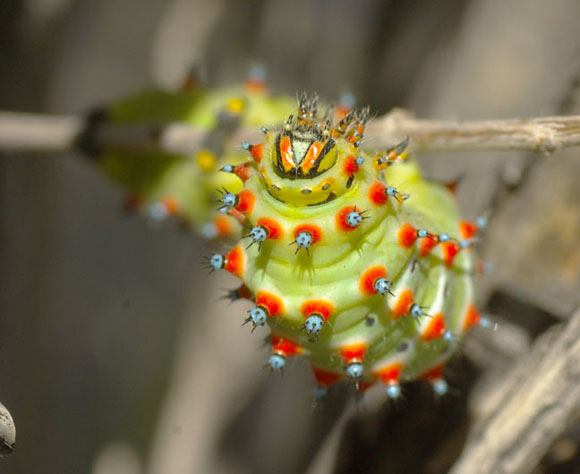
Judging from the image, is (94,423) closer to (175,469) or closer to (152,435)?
(152,435)

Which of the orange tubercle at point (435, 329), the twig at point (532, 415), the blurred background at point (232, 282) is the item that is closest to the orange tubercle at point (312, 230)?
the orange tubercle at point (435, 329)

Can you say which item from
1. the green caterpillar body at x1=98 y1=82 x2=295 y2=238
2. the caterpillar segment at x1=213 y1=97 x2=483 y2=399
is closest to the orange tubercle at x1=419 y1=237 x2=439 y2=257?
the caterpillar segment at x1=213 y1=97 x2=483 y2=399

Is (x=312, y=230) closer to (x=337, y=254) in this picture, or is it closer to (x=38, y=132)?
(x=337, y=254)

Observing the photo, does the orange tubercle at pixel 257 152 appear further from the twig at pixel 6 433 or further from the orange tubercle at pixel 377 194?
the twig at pixel 6 433

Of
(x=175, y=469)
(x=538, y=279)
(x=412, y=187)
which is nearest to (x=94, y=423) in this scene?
(x=175, y=469)

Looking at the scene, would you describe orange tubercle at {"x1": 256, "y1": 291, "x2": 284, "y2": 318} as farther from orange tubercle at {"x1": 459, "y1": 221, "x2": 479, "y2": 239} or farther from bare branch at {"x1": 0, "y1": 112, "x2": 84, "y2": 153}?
bare branch at {"x1": 0, "y1": 112, "x2": 84, "y2": 153}

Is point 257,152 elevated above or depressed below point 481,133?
below

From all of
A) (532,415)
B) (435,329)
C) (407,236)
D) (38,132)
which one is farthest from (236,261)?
(38,132)
